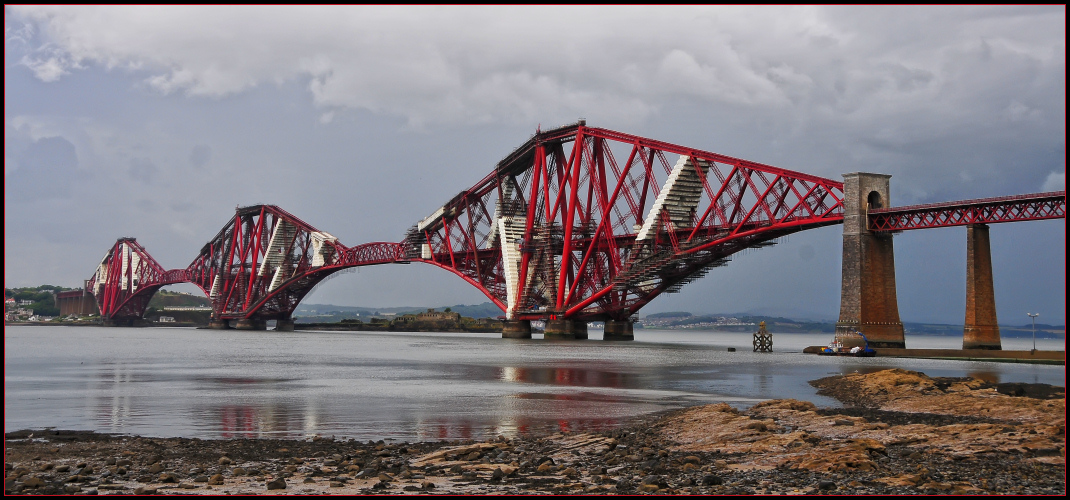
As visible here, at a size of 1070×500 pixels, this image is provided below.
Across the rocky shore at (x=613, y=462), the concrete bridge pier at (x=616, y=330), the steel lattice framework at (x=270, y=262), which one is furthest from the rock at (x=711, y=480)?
the steel lattice framework at (x=270, y=262)

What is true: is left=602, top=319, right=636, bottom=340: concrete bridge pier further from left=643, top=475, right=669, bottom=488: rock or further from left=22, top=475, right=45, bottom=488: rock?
left=22, top=475, right=45, bottom=488: rock

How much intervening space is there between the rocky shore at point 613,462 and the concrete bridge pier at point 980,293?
38996mm

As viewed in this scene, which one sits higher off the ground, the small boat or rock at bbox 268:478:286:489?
the small boat

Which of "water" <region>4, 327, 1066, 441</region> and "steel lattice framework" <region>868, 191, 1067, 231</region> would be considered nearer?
"water" <region>4, 327, 1066, 441</region>

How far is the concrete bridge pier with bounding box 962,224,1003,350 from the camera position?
2258 inches

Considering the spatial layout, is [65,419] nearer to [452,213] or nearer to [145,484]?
[145,484]

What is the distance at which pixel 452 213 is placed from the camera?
123250mm

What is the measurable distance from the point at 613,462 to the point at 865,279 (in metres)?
51.2

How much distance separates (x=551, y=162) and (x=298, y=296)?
266 ft

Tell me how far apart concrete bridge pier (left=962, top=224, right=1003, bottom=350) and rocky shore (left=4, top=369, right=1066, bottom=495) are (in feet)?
128

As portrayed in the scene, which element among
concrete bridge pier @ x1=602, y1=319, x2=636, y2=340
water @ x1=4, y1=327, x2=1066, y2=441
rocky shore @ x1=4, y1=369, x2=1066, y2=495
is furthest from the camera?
concrete bridge pier @ x1=602, y1=319, x2=636, y2=340

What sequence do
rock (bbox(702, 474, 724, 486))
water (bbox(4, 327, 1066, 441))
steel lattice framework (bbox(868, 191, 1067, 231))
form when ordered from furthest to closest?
steel lattice framework (bbox(868, 191, 1067, 231)) < water (bbox(4, 327, 1066, 441)) < rock (bbox(702, 474, 724, 486))

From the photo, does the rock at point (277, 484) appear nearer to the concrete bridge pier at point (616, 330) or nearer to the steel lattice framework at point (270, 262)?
the concrete bridge pier at point (616, 330)

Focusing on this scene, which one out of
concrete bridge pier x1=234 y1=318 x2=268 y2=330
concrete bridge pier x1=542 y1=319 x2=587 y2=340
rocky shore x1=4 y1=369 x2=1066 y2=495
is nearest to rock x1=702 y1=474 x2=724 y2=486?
rocky shore x1=4 y1=369 x2=1066 y2=495
